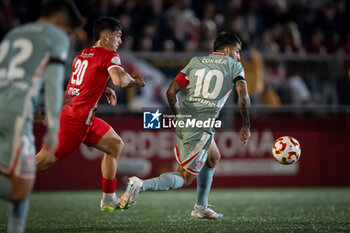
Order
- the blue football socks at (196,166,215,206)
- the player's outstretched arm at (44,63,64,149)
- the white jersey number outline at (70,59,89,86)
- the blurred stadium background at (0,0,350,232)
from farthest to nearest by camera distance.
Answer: the blurred stadium background at (0,0,350,232) → the blue football socks at (196,166,215,206) → the white jersey number outline at (70,59,89,86) → the player's outstretched arm at (44,63,64,149)

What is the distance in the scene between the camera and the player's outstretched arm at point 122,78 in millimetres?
6863

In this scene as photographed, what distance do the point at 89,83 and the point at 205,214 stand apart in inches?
92.0

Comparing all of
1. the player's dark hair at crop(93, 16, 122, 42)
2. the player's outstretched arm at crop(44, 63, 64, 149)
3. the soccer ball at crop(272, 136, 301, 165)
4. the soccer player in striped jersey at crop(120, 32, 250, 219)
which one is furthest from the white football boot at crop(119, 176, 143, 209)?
the player's outstretched arm at crop(44, 63, 64, 149)

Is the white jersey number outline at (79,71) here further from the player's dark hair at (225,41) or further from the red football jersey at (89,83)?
the player's dark hair at (225,41)

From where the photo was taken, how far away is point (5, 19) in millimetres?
14273

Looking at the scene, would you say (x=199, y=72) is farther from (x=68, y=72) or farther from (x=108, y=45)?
(x=68, y=72)

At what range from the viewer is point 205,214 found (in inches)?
305

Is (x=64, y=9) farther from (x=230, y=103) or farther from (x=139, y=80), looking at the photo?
(x=230, y=103)

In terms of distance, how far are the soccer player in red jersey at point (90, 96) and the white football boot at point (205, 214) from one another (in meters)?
1.12

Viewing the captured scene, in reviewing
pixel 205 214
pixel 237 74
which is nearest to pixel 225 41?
pixel 237 74

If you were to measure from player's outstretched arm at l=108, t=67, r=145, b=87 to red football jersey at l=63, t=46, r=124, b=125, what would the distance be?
271 millimetres

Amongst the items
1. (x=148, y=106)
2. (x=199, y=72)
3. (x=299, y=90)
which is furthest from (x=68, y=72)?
(x=199, y=72)

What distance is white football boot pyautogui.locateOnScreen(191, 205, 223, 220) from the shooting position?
7.69m

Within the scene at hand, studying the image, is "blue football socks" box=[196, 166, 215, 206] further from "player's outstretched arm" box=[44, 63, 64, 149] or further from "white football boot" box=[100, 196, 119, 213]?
"player's outstretched arm" box=[44, 63, 64, 149]
